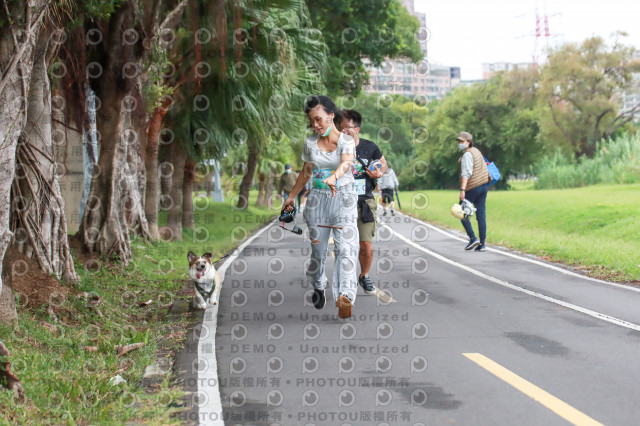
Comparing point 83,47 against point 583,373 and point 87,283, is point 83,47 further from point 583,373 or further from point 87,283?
point 583,373

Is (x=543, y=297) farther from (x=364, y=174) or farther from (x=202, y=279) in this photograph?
(x=202, y=279)

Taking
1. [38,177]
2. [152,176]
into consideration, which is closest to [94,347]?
[38,177]

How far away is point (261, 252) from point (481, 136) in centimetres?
5534

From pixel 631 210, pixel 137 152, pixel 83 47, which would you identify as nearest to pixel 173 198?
pixel 137 152

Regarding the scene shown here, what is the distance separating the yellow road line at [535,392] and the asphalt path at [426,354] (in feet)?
0.04

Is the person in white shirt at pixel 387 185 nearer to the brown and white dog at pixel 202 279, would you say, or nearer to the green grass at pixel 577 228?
the green grass at pixel 577 228

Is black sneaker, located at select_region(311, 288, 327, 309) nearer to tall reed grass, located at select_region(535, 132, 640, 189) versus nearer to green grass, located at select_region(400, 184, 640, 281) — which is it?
green grass, located at select_region(400, 184, 640, 281)

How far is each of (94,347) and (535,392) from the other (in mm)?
3896

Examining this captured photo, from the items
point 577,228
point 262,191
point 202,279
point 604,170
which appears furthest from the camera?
point 262,191

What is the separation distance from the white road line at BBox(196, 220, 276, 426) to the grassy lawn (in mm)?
197

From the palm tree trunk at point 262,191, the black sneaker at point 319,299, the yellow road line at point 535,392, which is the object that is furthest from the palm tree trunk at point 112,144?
the palm tree trunk at point 262,191

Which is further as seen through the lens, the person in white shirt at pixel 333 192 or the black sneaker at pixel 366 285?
the black sneaker at pixel 366 285

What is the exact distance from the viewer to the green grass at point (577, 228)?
1273cm

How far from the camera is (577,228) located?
20344 millimetres
